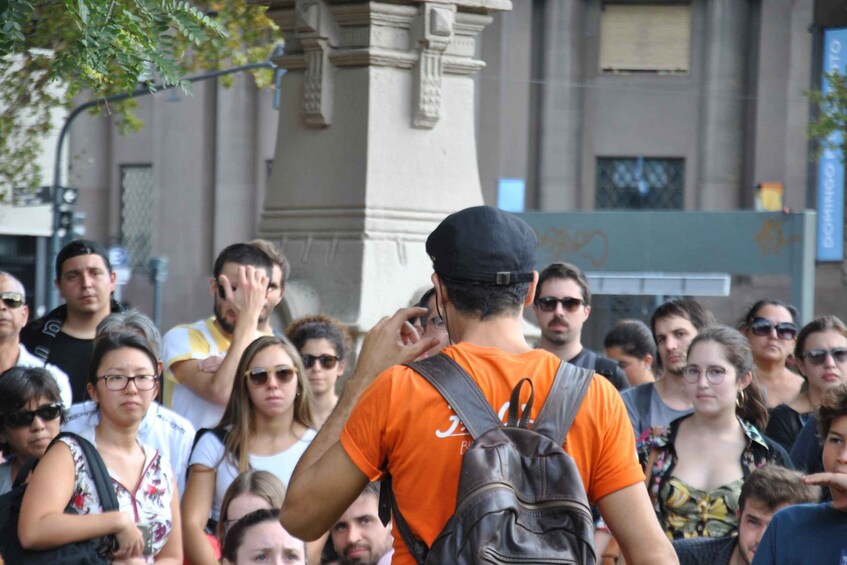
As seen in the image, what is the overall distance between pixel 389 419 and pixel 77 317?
4.17 meters

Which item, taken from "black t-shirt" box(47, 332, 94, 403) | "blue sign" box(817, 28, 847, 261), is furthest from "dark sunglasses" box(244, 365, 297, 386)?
"blue sign" box(817, 28, 847, 261)

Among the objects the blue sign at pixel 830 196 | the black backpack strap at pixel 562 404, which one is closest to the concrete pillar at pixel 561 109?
the blue sign at pixel 830 196

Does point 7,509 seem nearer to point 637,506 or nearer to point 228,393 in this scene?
point 228,393

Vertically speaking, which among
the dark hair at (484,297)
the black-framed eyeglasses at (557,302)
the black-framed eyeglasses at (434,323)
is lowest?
the black-framed eyeglasses at (434,323)

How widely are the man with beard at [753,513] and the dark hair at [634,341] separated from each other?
3166 mm

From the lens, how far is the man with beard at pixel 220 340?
6496mm

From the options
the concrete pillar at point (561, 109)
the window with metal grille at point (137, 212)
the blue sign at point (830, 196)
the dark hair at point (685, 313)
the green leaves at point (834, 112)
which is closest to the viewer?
the dark hair at point (685, 313)

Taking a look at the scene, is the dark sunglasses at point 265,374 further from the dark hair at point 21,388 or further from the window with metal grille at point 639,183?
the window with metal grille at point 639,183

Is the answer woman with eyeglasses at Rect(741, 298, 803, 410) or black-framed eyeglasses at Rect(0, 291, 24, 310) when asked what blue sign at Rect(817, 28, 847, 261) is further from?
black-framed eyeglasses at Rect(0, 291, 24, 310)

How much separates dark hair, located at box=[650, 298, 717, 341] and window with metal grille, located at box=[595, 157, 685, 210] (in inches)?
915

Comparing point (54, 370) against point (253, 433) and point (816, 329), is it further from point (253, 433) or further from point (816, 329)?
point (816, 329)

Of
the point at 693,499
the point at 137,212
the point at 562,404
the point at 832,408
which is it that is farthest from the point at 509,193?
the point at 562,404

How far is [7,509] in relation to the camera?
505 centimetres

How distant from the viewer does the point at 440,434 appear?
3.24m
